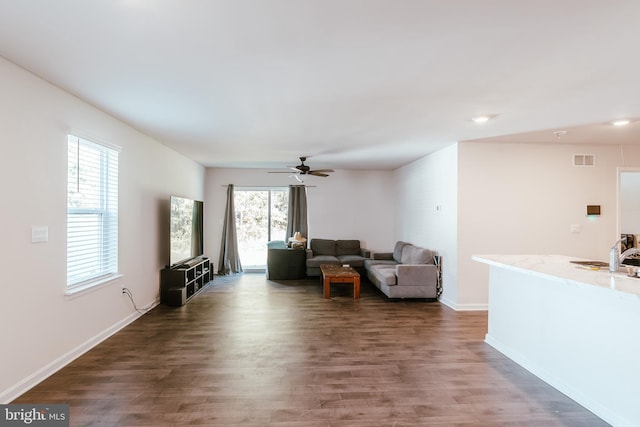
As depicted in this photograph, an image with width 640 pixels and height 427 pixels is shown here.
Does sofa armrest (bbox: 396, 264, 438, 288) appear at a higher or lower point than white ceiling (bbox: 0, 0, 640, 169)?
lower

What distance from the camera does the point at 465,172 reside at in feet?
15.4

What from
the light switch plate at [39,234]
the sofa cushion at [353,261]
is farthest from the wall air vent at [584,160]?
the light switch plate at [39,234]

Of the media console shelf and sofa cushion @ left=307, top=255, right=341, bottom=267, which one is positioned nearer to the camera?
the media console shelf

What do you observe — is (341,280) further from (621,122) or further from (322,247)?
(621,122)

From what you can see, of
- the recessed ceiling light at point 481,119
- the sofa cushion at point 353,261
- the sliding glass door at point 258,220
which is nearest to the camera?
the recessed ceiling light at point 481,119

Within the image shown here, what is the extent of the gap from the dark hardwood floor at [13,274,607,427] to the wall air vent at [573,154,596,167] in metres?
2.81

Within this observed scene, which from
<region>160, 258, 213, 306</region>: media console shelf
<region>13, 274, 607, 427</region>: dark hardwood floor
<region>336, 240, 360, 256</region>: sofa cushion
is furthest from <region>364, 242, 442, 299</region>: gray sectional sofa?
<region>160, 258, 213, 306</region>: media console shelf

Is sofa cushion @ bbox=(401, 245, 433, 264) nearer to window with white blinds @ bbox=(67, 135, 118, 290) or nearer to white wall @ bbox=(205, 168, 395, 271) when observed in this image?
white wall @ bbox=(205, 168, 395, 271)

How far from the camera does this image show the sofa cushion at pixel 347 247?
7691 mm

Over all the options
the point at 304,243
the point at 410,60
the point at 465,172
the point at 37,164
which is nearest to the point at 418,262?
the point at 465,172

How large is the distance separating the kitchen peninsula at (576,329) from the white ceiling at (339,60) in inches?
60.1

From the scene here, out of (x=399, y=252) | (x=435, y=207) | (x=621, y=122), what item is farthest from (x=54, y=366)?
(x=621, y=122)

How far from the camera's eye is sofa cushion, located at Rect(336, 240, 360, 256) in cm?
769

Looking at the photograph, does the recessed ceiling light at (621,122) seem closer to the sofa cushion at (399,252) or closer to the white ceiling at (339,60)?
the white ceiling at (339,60)
